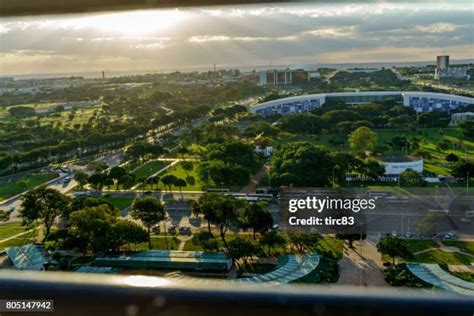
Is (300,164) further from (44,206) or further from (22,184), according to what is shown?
(22,184)

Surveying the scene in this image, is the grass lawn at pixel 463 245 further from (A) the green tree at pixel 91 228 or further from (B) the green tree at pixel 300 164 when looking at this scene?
(A) the green tree at pixel 91 228

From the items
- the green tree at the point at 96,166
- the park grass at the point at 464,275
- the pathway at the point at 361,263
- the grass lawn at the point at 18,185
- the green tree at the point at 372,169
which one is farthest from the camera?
the green tree at the point at 372,169

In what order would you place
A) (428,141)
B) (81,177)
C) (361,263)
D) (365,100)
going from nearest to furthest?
(361,263) < (81,177) < (428,141) < (365,100)

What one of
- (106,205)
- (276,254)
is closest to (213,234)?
(276,254)

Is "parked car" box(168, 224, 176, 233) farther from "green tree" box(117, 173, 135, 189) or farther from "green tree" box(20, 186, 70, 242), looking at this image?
"green tree" box(20, 186, 70, 242)

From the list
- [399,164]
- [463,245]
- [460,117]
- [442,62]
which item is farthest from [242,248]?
[460,117]

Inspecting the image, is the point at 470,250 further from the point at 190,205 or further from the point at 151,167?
the point at 151,167

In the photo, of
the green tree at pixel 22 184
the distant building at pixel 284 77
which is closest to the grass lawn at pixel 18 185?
the green tree at pixel 22 184

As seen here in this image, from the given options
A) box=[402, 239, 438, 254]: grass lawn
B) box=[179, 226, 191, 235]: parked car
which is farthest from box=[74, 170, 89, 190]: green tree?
box=[402, 239, 438, 254]: grass lawn
